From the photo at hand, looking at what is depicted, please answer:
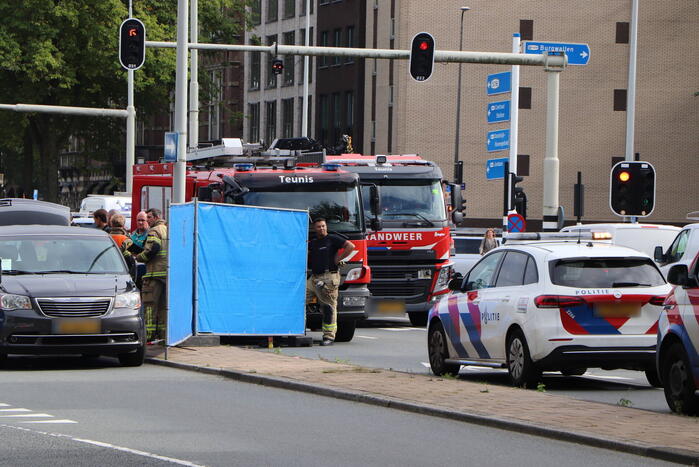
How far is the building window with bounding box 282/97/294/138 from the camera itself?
285 feet

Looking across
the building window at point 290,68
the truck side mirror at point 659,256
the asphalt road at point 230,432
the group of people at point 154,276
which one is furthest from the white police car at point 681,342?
the building window at point 290,68

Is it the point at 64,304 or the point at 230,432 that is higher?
the point at 64,304

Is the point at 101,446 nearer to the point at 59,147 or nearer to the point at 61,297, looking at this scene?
the point at 61,297

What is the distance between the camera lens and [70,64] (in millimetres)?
58969

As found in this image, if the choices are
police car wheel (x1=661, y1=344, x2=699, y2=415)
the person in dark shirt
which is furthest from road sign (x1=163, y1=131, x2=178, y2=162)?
police car wheel (x1=661, y1=344, x2=699, y2=415)

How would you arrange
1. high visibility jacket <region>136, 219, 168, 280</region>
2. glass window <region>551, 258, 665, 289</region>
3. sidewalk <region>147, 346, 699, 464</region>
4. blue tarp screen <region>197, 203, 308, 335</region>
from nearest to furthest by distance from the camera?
sidewalk <region>147, 346, 699, 464</region>, glass window <region>551, 258, 665, 289</region>, high visibility jacket <region>136, 219, 168, 280</region>, blue tarp screen <region>197, 203, 308, 335</region>

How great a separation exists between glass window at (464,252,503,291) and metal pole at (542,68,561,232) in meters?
7.93

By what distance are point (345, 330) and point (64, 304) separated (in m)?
7.25

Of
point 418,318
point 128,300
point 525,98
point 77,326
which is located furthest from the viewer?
point 525,98

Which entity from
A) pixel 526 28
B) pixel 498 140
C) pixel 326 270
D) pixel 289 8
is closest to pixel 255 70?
pixel 289 8

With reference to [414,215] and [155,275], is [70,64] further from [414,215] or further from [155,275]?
[155,275]

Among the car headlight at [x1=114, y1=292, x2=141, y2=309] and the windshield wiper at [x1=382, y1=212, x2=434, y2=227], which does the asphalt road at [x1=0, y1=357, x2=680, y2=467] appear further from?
the windshield wiper at [x1=382, y1=212, x2=434, y2=227]

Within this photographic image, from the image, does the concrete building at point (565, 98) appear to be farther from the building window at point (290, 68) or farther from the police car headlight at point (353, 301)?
the police car headlight at point (353, 301)

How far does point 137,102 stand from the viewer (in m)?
62.5
